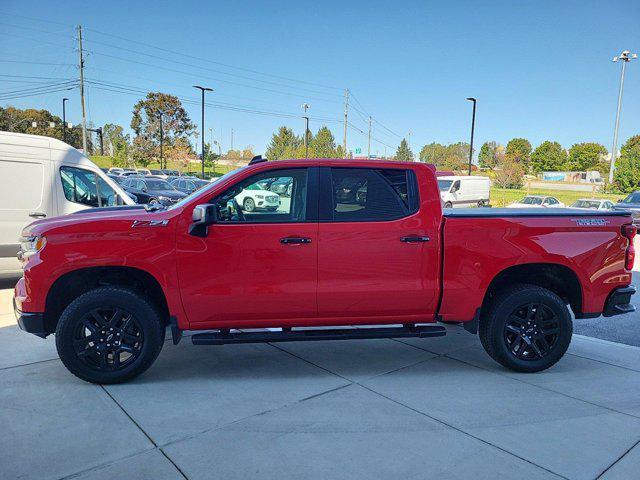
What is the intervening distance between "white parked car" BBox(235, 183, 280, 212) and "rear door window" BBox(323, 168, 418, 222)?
1.48 ft

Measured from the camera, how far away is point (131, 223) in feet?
12.9

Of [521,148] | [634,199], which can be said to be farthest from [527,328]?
[521,148]

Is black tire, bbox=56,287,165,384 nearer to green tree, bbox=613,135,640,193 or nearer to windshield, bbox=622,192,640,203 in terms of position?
windshield, bbox=622,192,640,203

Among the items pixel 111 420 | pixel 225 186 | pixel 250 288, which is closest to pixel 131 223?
pixel 225 186

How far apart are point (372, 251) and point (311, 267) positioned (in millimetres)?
536

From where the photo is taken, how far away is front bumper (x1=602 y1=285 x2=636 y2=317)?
444cm

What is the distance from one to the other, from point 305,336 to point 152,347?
127 centimetres

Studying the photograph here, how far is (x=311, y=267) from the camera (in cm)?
408

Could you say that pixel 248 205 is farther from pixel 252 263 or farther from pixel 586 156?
pixel 586 156

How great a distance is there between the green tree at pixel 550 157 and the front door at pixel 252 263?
138466mm

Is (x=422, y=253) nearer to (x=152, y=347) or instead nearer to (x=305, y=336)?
(x=305, y=336)

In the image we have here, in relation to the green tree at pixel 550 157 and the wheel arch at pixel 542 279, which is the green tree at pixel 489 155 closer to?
the green tree at pixel 550 157

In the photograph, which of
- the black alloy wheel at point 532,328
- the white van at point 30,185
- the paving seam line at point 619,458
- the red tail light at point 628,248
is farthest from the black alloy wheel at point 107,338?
the red tail light at point 628,248

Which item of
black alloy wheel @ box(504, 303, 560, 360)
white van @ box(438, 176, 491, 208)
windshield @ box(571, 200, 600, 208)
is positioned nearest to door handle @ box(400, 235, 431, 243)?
black alloy wheel @ box(504, 303, 560, 360)
